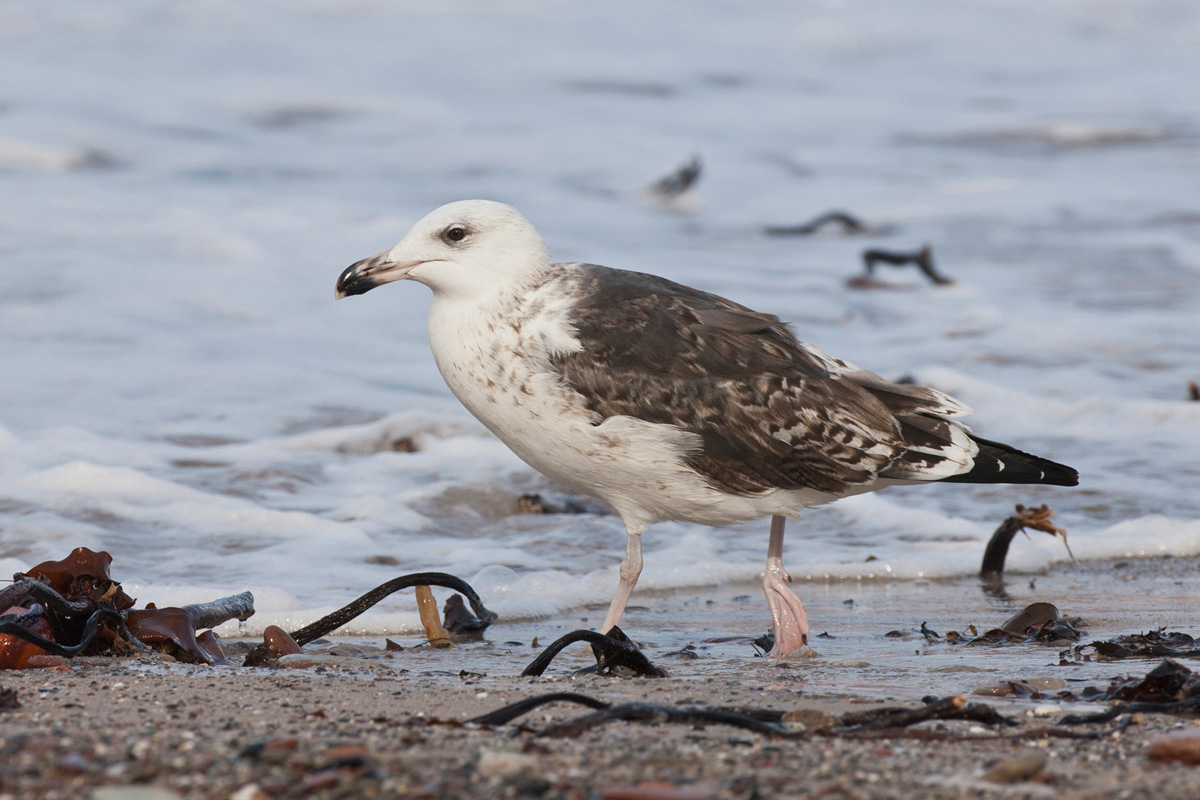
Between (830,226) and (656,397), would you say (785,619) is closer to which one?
(656,397)

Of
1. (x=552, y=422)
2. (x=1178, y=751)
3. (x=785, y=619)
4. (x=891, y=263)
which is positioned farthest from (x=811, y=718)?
(x=891, y=263)

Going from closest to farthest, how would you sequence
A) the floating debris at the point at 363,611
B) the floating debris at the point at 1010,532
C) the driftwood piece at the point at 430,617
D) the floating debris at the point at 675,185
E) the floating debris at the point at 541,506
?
the floating debris at the point at 363,611 → the driftwood piece at the point at 430,617 → the floating debris at the point at 1010,532 → the floating debris at the point at 541,506 → the floating debris at the point at 675,185

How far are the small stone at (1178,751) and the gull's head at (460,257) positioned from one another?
2.73 metres

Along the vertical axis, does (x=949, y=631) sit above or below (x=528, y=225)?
below

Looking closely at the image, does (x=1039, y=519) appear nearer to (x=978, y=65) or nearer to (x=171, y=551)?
(x=171, y=551)

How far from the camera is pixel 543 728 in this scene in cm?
306

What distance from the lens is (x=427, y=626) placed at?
4.77 m

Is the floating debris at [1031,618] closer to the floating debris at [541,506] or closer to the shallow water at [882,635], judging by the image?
the shallow water at [882,635]

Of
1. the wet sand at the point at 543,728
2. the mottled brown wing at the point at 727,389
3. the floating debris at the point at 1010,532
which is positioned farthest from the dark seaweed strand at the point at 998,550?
the mottled brown wing at the point at 727,389

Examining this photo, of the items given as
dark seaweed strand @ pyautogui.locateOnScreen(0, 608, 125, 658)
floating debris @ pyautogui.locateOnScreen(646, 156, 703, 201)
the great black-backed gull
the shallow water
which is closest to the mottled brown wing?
the great black-backed gull

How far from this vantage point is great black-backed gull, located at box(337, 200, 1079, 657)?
4.59 m

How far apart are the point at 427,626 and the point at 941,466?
196 centimetres

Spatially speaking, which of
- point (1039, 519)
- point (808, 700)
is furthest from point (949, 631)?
point (808, 700)

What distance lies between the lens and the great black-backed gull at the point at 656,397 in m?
4.59
